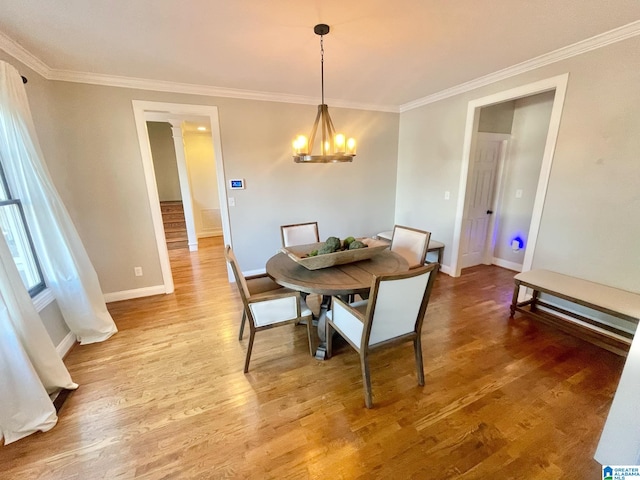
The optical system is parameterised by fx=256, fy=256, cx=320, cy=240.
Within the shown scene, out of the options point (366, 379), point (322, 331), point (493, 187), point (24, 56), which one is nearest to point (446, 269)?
point (493, 187)

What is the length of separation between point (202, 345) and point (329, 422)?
4.39 ft

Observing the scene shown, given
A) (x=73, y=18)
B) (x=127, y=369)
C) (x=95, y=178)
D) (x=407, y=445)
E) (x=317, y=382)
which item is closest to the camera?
(x=407, y=445)

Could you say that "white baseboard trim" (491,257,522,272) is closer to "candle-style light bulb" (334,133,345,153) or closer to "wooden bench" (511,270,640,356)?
"wooden bench" (511,270,640,356)

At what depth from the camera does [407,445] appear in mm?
1411

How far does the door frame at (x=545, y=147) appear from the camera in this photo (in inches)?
95.6

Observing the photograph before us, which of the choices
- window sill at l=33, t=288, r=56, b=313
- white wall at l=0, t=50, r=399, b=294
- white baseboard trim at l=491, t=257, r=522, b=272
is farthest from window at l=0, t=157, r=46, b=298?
white baseboard trim at l=491, t=257, r=522, b=272

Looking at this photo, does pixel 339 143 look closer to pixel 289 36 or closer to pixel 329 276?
pixel 289 36

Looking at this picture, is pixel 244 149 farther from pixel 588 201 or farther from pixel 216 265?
pixel 588 201

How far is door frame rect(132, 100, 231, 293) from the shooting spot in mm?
2867

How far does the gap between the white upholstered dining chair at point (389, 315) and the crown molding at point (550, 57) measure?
7.89 ft

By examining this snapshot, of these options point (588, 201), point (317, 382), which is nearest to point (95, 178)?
point (317, 382)

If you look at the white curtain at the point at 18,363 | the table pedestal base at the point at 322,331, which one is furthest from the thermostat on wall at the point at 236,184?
the white curtain at the point at 18,363

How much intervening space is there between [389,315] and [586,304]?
177 centimetres

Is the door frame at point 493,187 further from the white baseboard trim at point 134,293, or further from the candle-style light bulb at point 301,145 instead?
the white baseboard trim at point 134,293
